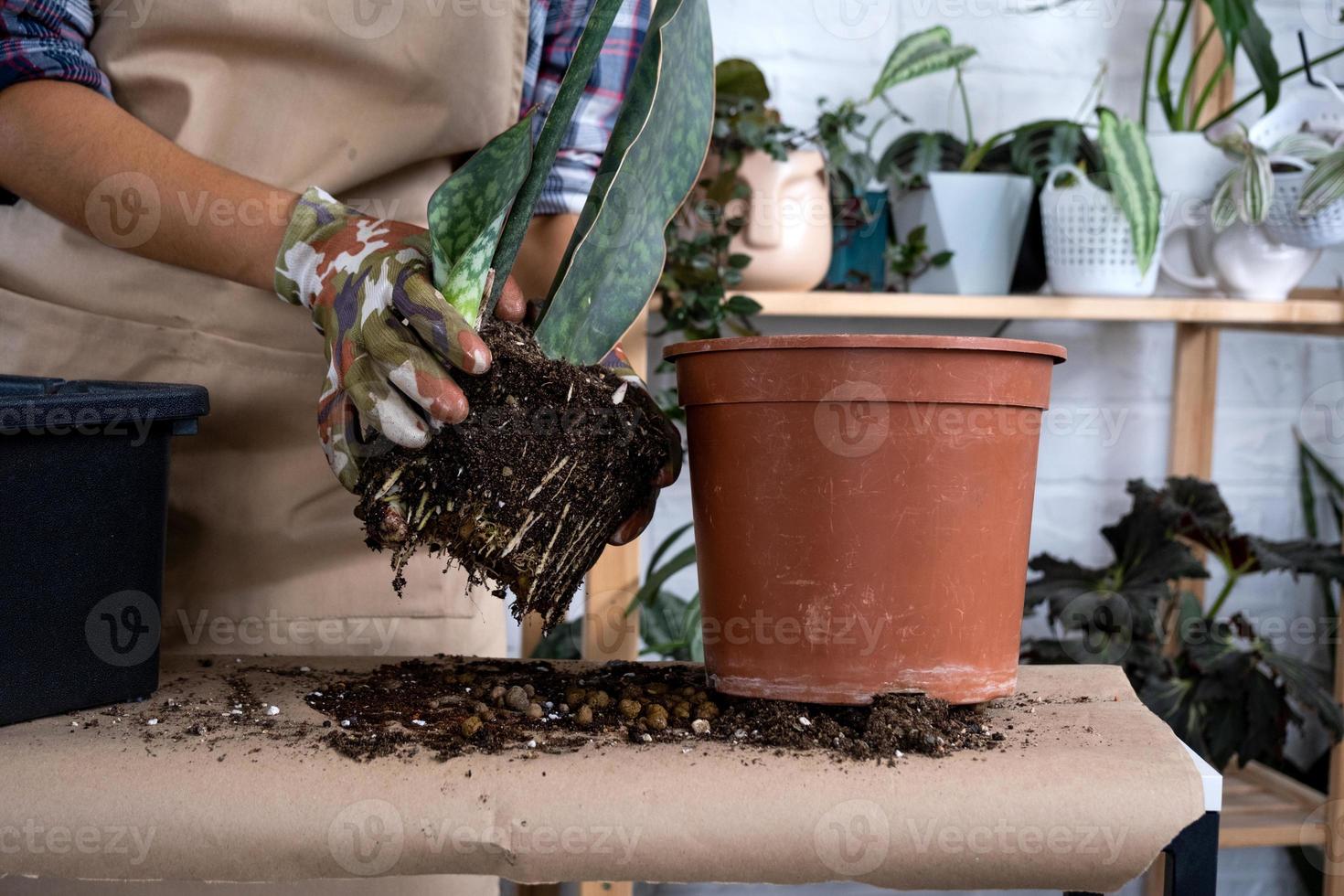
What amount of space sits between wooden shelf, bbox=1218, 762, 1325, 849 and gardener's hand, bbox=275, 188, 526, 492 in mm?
1140

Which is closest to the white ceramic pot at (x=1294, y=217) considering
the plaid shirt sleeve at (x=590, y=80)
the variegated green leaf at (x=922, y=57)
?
the variegated green leaf at (x=922, y=57)

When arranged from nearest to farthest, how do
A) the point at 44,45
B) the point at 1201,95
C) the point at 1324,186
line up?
the point at 44,45 → the point at 1324,186 → the point at 1201,95

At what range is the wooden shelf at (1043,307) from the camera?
4.05 feet

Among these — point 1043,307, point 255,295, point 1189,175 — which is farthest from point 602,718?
point 1189,175

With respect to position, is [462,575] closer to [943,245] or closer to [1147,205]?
[943,245]

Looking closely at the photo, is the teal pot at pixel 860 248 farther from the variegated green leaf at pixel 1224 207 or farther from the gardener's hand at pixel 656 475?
the gardener's hand at pixel 656 475

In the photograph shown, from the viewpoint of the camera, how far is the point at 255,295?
0.82 metres

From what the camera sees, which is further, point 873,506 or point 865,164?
point 865,164

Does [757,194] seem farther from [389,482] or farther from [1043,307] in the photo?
[389,482]

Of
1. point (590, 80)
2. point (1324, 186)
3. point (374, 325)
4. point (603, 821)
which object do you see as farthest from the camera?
point (1324, 186)

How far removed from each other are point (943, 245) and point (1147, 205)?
0.75ft

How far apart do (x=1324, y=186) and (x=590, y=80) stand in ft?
2.81

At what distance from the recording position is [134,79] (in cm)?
80

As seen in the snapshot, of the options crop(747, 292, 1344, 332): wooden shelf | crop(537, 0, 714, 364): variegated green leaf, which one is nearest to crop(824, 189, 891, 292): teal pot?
crop(747, 292, 1344, 332): wooden shelf
